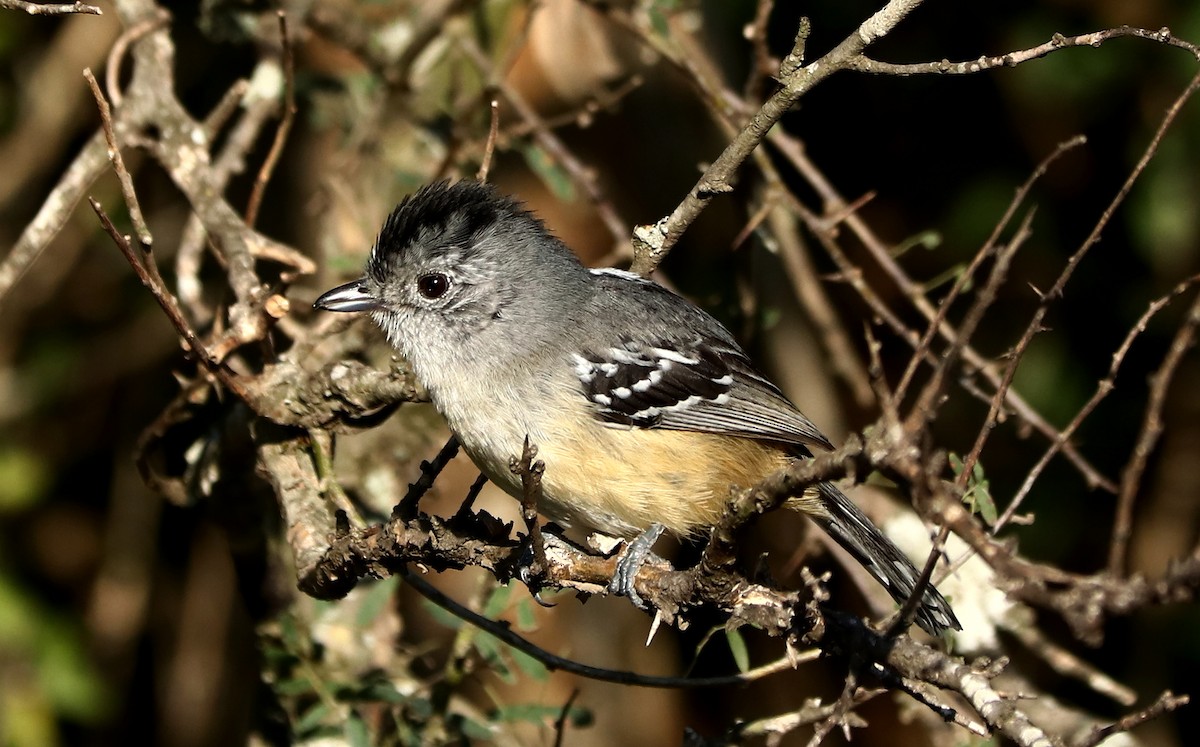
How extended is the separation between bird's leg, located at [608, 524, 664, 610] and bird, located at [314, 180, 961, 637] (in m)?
0.18

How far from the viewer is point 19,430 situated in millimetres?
5812

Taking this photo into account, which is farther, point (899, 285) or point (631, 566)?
point (899, 285)

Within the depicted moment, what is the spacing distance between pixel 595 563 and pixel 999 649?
1723mm

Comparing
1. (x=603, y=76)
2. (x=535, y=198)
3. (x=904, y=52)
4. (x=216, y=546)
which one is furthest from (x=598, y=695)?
(x=904, y=52)

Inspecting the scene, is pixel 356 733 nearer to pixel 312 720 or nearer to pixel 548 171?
pixel 312 720

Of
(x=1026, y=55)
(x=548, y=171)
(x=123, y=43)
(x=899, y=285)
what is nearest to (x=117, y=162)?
(x=123, y=43)

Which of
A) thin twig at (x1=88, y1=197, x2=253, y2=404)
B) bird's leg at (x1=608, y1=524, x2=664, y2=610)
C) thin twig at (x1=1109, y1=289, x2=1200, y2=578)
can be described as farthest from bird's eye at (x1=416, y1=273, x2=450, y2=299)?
thin twig at (x1=1109, y1=289, x2=1200, y2=578)

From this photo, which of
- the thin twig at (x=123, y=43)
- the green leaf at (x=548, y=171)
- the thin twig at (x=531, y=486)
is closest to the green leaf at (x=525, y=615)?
the thin twig at (x=531, y=486)

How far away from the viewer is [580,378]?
3721mm

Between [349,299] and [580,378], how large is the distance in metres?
0.75

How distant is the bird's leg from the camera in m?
3.00

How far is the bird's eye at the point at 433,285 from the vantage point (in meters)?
3.92

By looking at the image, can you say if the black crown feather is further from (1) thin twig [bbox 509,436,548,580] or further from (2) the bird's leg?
(1) thin twig [bbox 509,436,548,580]

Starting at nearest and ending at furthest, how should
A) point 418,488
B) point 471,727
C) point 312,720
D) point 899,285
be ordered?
1. point 418,488
2. point 312,720
3. point 471,727
4. point 899,285
